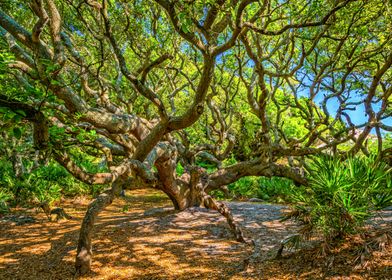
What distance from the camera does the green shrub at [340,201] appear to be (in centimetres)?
418

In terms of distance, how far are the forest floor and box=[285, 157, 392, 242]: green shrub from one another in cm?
26

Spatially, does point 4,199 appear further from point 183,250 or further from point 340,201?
point 340,201

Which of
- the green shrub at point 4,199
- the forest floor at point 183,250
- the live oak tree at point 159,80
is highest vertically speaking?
the live oak tree at point 159,80

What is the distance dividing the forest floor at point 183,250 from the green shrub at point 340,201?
263 millimetres

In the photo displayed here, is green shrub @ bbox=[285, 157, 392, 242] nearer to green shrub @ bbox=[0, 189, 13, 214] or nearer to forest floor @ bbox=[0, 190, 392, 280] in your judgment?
forest floor @ bbox=[0, 190, 392, 280]

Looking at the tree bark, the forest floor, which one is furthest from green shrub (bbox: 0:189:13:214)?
the tree bark

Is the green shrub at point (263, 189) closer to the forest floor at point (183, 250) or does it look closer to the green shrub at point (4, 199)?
the forest floor at point (183, 250)

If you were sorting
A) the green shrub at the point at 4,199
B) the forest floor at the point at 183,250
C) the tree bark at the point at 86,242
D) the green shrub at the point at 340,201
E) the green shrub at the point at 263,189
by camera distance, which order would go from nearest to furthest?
the forest floor at the point at 183,250 → the green shrub at the point at 340,201 → the tree bark at the point at 86,242 → the green shrub at the point at 4,199 → the green shrub at the point at 263,189

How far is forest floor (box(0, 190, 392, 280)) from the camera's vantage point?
4.04 m

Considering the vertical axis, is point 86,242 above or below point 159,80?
below

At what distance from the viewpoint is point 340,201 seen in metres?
4.16

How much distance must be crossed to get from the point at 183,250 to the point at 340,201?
3201 millimetres

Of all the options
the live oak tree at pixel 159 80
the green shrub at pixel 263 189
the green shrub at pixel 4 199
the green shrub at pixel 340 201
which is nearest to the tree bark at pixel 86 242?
the live oak tree at pixel 159 80

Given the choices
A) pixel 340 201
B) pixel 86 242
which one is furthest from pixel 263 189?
pixel 86 242
